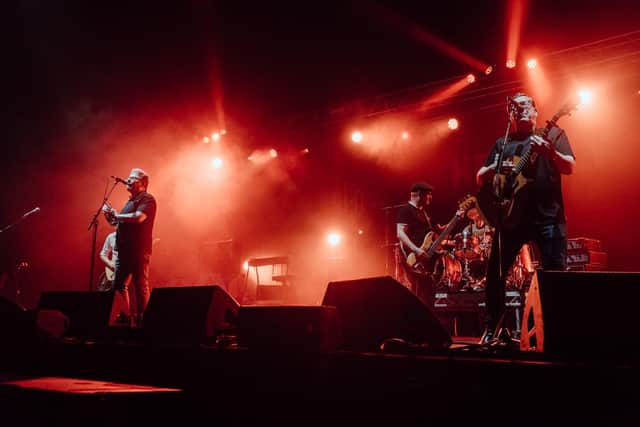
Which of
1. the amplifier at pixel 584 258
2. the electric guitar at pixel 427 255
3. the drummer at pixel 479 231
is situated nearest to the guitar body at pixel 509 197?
the electric guitar at pixel 427 255

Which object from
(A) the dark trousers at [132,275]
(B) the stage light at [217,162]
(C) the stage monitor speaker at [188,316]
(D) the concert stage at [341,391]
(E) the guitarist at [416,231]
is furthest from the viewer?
(B) the stage light at [217,162]

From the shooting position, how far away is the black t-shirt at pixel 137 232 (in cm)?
600

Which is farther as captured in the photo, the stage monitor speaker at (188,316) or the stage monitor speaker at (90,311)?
the stage monitor speaker at (90,311)

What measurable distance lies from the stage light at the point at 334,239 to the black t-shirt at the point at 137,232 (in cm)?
672

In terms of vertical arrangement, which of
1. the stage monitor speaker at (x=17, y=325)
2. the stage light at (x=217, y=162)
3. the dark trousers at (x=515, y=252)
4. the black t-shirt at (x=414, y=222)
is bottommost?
the stage monitor speaker at (x=17, y=325)

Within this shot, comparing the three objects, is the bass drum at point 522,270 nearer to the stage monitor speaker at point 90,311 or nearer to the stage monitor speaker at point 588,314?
the stage monitor speaker at point 588,314

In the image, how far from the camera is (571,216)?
30.2ft

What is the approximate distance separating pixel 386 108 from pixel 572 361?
8848 mm

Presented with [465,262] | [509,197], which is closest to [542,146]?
[509,197]

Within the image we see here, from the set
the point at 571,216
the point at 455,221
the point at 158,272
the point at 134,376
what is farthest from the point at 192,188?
the point at 134,376

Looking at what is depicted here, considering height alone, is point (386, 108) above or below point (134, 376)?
above

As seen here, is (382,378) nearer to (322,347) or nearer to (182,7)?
(322,347)

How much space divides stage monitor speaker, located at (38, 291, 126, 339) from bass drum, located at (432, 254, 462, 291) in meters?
5.75

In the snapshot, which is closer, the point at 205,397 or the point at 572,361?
the point at 572,361
